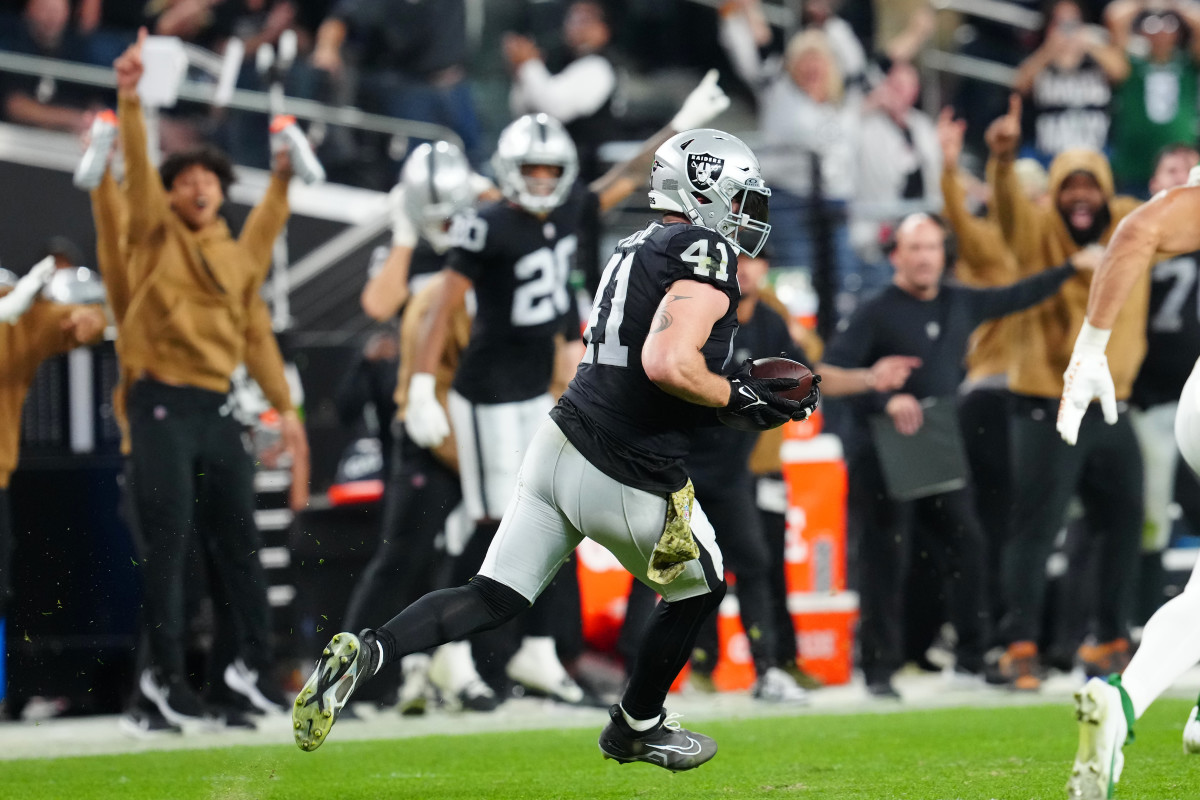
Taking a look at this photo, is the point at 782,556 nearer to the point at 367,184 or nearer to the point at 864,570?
the point at 864,570

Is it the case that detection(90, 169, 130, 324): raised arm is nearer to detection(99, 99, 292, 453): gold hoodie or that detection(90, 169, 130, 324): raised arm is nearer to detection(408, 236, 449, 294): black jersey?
detection(99, 99, 292, 453): gold hoodie

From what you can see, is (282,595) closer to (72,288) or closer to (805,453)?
(72,288)

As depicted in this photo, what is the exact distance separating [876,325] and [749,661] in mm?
1870

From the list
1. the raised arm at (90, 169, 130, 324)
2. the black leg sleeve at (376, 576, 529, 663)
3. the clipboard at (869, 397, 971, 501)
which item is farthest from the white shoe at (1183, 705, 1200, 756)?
the raised arm at (90, 169, 130, 324)

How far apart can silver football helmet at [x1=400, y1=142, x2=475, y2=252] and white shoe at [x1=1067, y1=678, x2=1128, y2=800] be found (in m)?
4.62

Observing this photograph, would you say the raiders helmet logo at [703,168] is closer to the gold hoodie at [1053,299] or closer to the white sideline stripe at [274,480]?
the gold hoodie at [1053,299]

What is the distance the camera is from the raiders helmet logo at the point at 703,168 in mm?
4789

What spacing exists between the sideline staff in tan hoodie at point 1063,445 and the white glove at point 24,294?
4.39m

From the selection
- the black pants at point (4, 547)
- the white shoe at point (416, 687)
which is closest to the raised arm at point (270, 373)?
the white shoe at point (416, 687)

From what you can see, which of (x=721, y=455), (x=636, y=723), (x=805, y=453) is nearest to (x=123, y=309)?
(x=721, y=455)

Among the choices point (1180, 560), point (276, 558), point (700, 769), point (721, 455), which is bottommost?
point (700, 769)

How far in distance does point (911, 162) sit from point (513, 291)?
5.40 meters

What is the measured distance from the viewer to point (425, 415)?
24.3ft

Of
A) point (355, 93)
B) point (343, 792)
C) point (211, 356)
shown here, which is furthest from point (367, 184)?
point (343, 792)
